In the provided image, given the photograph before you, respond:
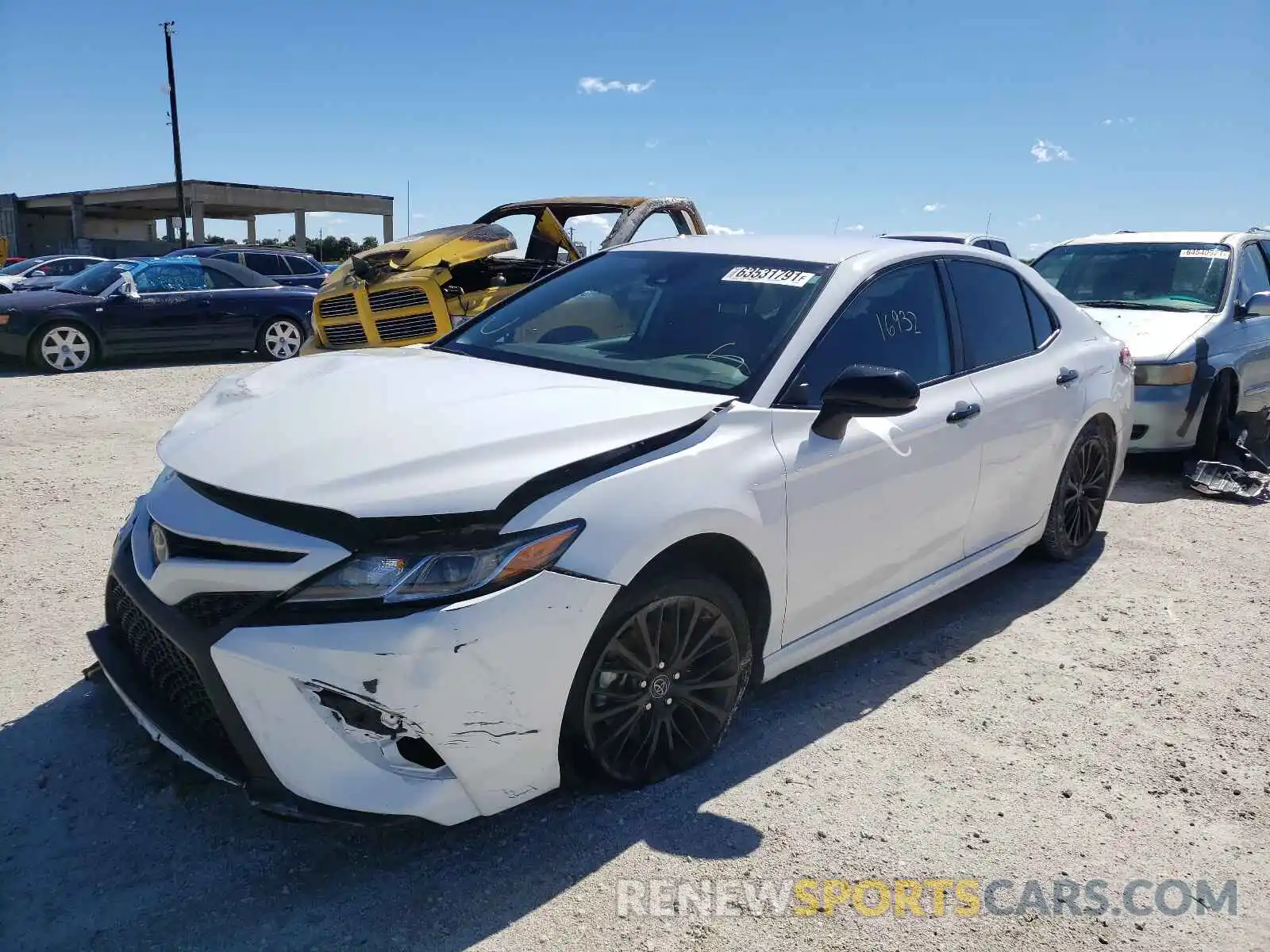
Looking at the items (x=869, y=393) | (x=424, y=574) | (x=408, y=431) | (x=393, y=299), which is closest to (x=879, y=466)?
(x=869, y=393)

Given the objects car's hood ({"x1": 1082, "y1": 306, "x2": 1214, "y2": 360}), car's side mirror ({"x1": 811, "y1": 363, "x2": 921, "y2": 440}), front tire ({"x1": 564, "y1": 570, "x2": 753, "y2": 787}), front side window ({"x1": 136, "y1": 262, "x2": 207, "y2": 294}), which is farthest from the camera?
front side window ({"x1": 136, "y1": 262, "x2": 207, "y2": 294})

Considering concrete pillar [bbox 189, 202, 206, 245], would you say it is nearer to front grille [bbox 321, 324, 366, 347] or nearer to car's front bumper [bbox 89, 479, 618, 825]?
front grille [bbox 321, 324, 366, 347]

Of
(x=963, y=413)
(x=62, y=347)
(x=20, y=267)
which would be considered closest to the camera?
Answer: (x=963, y=413)

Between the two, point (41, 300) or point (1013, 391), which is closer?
point (1013, 391)

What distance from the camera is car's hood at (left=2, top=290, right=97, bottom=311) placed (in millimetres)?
11406

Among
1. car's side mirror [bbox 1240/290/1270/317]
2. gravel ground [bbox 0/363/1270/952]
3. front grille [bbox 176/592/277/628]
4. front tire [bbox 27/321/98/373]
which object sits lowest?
front tire [bbox 27/321/98/373]

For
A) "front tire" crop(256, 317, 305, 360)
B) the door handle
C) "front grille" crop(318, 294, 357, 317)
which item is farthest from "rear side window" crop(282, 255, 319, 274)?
the door handle

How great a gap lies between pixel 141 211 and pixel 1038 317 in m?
56.3

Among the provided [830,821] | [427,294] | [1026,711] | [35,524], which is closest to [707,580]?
[830,821]

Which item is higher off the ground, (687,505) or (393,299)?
(687,505)

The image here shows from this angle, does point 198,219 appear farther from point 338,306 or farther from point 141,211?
point 338,306

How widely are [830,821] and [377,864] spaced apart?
126cm

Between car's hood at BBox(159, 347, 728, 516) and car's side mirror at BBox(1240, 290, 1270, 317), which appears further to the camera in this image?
car's side mirror at BBox(1240, 290, 1270, 317)

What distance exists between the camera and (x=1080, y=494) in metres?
5.00
